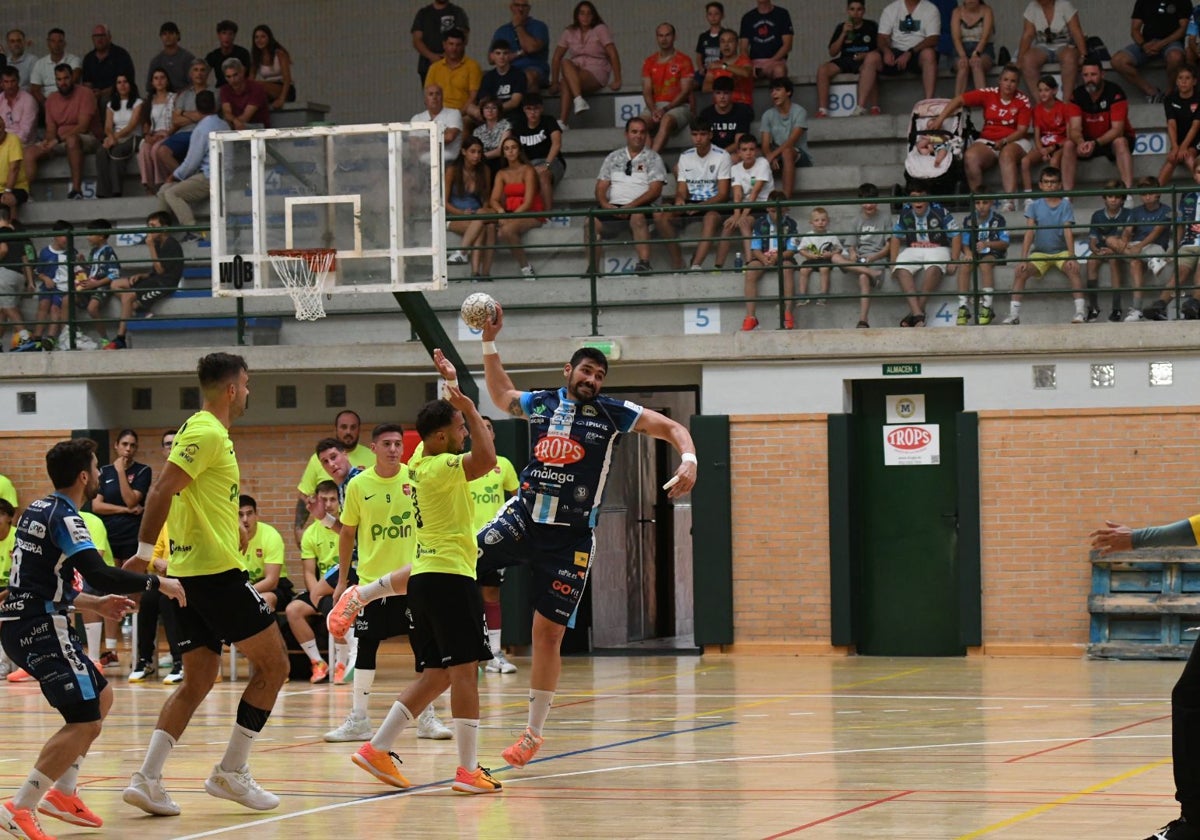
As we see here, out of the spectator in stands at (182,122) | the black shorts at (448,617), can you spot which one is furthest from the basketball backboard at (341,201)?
the black shorts at (448,617)

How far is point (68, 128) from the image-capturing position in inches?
918

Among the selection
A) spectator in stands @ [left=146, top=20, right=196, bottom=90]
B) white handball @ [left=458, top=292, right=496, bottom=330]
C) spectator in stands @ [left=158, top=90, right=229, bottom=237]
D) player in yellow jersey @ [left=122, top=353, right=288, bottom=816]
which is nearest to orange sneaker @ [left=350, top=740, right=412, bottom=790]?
player in yellow jersey @ [left=122, top=353, right=288, bottom=816]

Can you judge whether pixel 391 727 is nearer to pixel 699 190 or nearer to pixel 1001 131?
pixel 699 190

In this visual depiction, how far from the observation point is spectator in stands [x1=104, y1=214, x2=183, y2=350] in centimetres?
2011

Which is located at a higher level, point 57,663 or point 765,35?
point 765,35

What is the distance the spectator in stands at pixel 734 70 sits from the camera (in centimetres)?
2077

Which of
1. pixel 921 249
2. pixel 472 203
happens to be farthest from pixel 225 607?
pixel 472 203

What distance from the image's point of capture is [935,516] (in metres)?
18.3

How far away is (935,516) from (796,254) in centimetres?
299

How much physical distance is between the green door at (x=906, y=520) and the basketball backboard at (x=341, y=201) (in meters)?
4.90

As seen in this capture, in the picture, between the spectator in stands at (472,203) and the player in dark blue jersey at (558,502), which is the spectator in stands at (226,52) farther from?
the player in dark blue jersey at (558,502)

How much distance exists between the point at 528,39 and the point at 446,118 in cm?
163

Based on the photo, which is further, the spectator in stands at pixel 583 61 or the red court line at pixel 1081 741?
the spectator in stands at pixel 583 61

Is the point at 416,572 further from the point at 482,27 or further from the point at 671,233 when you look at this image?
the point at 482,27
